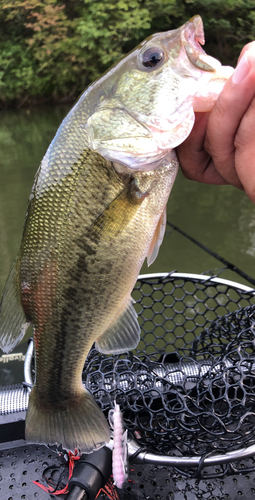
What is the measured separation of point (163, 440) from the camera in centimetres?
138

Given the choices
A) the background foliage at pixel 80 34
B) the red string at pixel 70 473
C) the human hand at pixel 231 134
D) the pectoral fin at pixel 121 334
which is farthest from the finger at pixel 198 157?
the background foliage at pixel 80 34

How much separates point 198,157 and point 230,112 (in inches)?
12.4

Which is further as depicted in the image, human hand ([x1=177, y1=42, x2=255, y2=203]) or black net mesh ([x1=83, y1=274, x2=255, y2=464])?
black net mesh ([x1=83, y1=274, x2=255, y2=464])

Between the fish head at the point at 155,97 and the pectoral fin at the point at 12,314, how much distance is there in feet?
1.84

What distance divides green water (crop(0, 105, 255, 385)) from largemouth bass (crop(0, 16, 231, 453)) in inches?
57.9

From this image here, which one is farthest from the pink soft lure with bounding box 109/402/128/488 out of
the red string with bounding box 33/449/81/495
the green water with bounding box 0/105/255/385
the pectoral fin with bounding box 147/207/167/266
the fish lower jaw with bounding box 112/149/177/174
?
the green water with bounding box 0/105/255/385

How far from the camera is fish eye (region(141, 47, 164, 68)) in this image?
3.64 feet

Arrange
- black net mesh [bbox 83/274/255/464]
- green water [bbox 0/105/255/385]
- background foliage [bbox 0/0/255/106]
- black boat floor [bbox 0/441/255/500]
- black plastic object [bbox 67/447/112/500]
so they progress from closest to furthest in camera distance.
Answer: black plastic object [bbox 67/447/112/500]
black net mesh [bbox 83/274/255/464]
black boat floor [bbox 0/441/255/500]
green water [bbox 0/105/255/385]
background foliage [bbox 0/0/255/106]

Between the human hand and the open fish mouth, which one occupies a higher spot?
the open fish mouth

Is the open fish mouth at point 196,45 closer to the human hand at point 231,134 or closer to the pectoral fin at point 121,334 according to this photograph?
the human hand at point 231,134

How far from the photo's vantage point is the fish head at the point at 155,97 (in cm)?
106

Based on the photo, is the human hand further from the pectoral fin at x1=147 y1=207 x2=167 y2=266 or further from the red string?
the red string

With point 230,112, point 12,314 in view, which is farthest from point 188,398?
point 230,112

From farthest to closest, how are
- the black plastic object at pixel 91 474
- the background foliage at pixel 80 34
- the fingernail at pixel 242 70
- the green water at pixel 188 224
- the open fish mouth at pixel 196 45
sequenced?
the background foliage at pixel 80 34, the green water at pixel 188 224, the black plastic object at pixel 91 474, the open fish mouth at pixel 196 45, the fingernail at pixel 242 70
